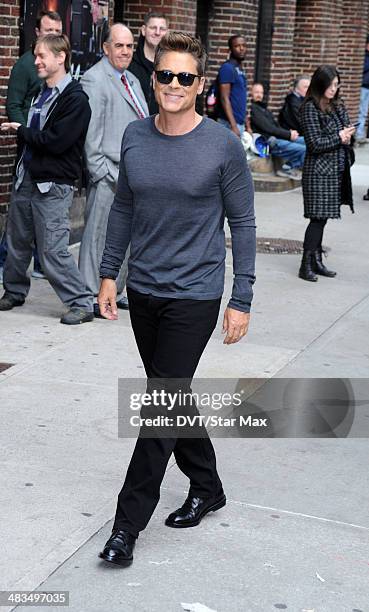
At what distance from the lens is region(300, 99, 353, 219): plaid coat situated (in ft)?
30.3

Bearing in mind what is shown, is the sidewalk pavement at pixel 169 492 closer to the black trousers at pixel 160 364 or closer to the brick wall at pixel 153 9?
the black trousers at pixel 160 364

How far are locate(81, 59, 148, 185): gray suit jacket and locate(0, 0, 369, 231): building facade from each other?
1569 mm

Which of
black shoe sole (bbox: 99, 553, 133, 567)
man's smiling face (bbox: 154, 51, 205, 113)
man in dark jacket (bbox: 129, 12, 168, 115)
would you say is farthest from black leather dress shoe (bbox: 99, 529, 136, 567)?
man in dark jacket (bbox: 129, 12, 168, 115)

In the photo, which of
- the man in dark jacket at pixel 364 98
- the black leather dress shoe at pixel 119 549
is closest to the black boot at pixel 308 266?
the black leather dress shoe at pixel 119 549

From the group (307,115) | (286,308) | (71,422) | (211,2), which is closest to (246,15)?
(211,2)

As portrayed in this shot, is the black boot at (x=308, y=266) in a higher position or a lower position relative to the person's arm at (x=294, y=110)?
lower

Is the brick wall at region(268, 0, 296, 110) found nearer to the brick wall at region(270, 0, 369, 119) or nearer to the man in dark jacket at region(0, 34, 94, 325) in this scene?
the brick wall at region(270, 0, 369, 119)

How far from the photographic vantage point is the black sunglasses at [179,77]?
4152 millimetres

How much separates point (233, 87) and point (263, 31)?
11.4 ft

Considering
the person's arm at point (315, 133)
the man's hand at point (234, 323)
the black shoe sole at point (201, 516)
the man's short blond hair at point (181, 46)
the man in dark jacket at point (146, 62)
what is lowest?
the black shoe sole at point (201, 516)

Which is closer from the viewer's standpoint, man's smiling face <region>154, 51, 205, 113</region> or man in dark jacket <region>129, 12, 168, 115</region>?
man's smiling face <region>154, 51, 205, 113</region>

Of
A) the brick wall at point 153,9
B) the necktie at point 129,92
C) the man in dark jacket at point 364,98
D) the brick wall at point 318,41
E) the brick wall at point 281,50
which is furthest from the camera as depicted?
the man in dark jacket at point 364,98

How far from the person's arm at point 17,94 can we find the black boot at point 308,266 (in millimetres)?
2703

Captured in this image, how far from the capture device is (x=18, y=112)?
8.22m
